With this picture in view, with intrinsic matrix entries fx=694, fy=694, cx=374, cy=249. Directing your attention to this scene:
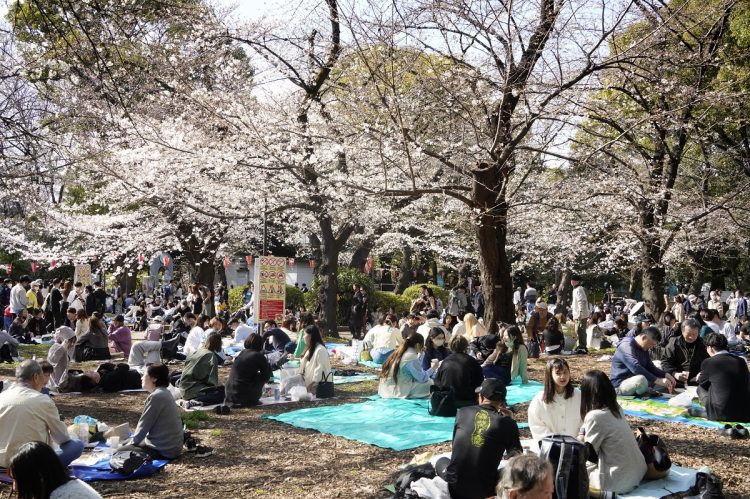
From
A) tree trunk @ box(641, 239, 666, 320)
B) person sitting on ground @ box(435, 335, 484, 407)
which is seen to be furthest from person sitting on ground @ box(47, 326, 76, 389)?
tree trunk @ box(641, 239, 666, 320)

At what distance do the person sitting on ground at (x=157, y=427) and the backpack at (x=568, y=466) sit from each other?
3.40 metres

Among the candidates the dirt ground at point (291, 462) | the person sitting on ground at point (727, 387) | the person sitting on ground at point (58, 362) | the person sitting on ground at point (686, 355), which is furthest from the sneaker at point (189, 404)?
the person sitting on ground at point (686, 355)

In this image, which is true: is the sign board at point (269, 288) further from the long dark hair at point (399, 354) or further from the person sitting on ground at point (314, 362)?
the long dark hair at point (399, 354)

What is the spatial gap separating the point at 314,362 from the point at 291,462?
128 inches

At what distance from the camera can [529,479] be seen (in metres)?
3.01

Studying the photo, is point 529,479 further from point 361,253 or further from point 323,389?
point 361,253

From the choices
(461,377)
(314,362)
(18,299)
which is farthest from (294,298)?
(461,377)

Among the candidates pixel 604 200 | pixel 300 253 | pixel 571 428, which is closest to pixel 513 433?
pixel 571 428

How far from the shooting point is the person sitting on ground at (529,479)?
9.87 feet

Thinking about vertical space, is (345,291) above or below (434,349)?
above

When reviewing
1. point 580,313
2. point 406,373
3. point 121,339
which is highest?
point 580,313

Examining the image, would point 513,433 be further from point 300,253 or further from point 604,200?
point 300,253

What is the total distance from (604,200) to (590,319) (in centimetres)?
377

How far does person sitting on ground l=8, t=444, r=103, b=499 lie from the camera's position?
294 centimetres
